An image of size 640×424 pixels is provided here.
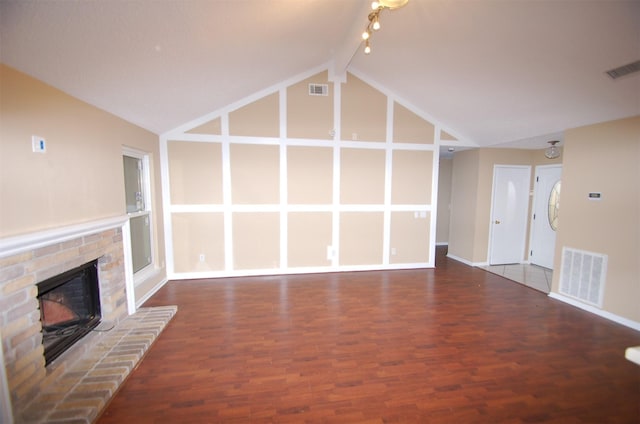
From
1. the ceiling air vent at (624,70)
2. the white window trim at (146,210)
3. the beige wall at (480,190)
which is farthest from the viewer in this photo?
the beige wall at (480,190)

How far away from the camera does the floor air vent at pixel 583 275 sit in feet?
10.8

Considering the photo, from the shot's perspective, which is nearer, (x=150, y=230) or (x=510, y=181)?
(x=150, y=230)

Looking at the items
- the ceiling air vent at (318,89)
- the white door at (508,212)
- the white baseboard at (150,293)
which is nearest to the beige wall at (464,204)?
the white door at (508,212)

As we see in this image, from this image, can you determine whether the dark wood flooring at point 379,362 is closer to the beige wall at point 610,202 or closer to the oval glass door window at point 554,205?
the beige wall at point 610,202

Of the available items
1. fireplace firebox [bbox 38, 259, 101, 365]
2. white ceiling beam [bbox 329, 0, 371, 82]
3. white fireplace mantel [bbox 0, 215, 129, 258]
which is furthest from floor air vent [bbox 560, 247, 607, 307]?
fireplace firebox [bbox 38, 259, 101, 365]

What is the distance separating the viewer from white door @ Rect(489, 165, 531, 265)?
5.29 meters

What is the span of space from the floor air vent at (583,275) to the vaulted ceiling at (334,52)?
1754mm

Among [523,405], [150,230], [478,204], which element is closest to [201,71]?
[150,230]

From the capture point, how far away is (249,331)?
9.28 feet

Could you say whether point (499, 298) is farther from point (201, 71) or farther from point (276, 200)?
point (201, 71)

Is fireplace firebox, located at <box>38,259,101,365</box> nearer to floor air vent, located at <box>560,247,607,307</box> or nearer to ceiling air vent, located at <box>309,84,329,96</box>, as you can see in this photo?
ceiling air vent, located at <box>309,84,329,96</box>

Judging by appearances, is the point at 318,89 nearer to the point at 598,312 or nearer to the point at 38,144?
the point at 38,144

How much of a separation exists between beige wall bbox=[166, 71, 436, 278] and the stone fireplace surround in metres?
1.68

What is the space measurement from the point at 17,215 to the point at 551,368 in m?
4.26
